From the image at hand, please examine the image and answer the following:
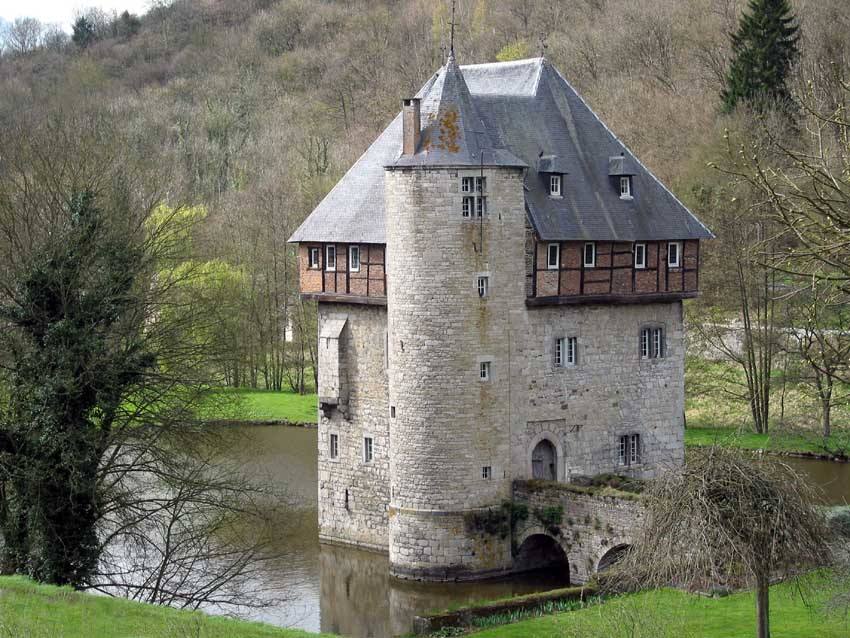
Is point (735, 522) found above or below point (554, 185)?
below

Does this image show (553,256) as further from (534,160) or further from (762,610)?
(762,610)

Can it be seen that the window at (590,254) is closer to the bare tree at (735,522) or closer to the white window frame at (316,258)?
the white window frame at (316,258)

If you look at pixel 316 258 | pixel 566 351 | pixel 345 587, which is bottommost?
pixel 345 587

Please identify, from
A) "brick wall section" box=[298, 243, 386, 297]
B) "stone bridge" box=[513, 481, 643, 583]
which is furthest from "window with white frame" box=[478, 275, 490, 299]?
"stone bridge" box=[513, 481, 643, 583]

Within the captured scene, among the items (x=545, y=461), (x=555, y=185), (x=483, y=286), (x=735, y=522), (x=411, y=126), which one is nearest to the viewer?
(x=735, y=522)

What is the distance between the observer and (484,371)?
30.5 m

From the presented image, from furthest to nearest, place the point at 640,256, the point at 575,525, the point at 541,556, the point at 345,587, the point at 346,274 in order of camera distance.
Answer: the point at 346,274, the point at 640,256, the point at 541,556, the point at 345,587, the point at 575,525

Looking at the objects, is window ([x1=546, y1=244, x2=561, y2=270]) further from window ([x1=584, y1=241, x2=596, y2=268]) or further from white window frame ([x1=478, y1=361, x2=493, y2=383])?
white window frame ([x1=478, y1=361, x2=493, y2=383])

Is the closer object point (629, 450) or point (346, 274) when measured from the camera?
point (629, 450)

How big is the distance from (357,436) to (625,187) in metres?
7.69

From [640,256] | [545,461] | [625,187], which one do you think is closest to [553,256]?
[640,256]

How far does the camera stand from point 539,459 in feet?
104

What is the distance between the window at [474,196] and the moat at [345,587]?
20.5ft

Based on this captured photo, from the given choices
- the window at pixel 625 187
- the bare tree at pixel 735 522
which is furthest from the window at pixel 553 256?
the bare tree at pixel 735 522
